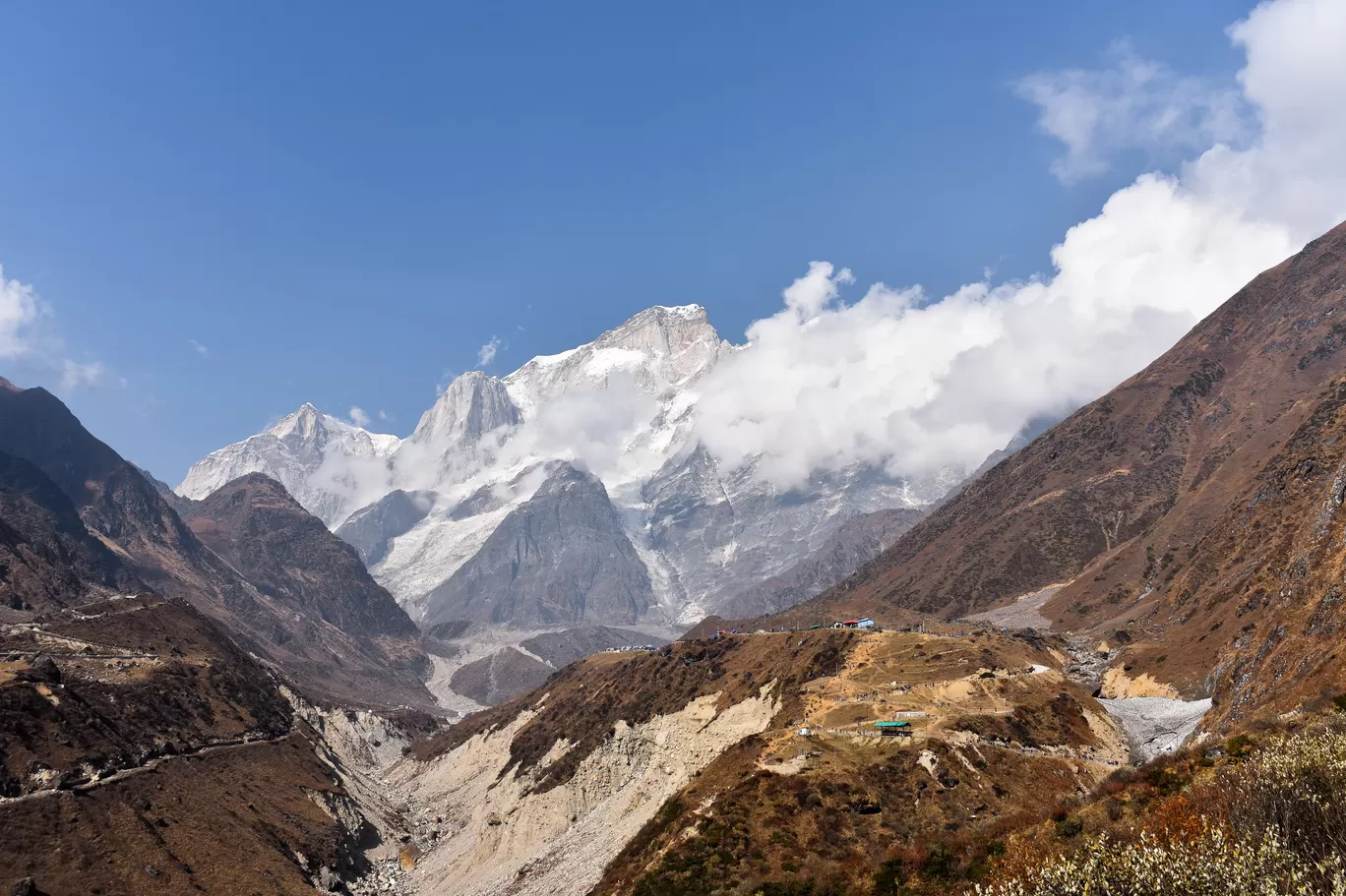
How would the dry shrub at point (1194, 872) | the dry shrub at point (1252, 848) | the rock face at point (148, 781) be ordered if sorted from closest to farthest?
the dry shrub at point (1194, 872), the dry shrub at point (1252, 848), the rock face at point (148, 781)

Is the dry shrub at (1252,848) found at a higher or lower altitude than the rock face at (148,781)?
lower

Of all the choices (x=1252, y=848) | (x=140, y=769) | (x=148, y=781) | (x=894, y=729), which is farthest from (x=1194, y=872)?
(x=140, y=769)

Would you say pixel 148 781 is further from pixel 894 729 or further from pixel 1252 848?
pixel 1252 848

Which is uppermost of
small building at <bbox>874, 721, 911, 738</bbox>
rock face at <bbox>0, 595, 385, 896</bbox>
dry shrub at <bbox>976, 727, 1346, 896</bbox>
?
rock face at <bbox>0, 595, 385, 896</bbox>

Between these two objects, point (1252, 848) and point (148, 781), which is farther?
point (148, 781)

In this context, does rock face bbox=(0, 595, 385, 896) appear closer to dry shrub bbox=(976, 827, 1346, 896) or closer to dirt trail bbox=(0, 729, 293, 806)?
dirt trail bbox=(0, 729, 293, 806)

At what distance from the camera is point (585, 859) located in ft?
301

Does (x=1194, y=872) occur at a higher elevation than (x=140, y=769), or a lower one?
lower

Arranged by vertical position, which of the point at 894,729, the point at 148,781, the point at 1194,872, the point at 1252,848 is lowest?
the point at 894,729

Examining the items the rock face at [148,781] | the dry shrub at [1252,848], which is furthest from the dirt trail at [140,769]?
the dry shrub at [1252,848]

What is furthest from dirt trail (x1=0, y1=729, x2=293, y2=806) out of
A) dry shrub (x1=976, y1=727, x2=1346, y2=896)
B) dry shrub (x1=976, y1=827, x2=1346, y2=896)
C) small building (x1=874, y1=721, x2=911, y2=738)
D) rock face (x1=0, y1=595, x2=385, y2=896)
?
dry shrub (x1=976, y1=827, x2=1346, y2=896)

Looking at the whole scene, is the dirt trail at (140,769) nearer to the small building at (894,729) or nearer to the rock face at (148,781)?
the rock face at (148,781)

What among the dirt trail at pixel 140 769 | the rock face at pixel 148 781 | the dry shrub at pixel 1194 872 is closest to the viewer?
the dry shrub at pixel 1194 872

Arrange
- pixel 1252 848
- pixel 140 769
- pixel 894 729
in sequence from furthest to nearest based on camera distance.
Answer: pixel 140 769 < pixel 894 729 < pixel 1252 848
